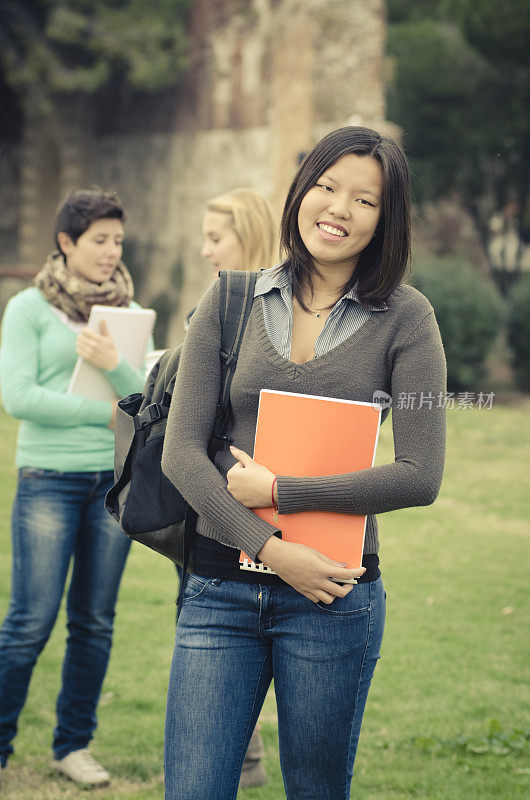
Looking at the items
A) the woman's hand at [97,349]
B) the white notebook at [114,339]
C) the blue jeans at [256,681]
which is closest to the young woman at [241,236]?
the white notebook at [114,339]

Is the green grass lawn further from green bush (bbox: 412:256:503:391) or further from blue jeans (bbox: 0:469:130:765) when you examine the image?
green bush (bbox: 412:256:503:391)

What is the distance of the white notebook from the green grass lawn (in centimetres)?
149

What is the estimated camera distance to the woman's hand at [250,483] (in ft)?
6.91

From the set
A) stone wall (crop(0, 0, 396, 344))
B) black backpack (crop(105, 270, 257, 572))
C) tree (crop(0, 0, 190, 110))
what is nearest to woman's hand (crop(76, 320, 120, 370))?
black backpack (crop(105, 270, 257, 572))

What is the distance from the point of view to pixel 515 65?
21.5 m

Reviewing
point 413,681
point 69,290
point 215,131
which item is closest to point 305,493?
point 69,290

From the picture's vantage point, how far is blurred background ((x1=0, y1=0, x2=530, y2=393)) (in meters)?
16.5

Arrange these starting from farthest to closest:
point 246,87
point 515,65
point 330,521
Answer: point 515,65, point 246,87, point 330,521

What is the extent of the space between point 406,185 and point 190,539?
0.96m

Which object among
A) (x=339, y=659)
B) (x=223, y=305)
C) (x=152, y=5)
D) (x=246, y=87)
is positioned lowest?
(x=339, y=659)

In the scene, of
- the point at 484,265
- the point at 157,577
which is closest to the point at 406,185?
the point at 157,577

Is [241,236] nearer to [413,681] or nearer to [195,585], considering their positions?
[195,585]

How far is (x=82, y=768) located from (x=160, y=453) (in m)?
1.87

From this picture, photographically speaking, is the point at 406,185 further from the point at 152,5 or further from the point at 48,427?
the point at 152,5
